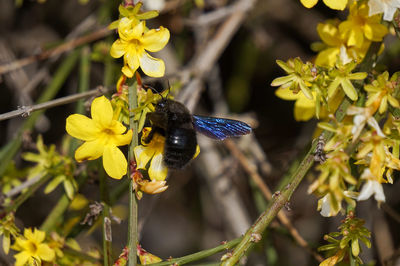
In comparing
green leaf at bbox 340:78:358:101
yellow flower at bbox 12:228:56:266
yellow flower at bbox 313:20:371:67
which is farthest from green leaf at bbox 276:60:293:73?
yellow flower at bbox 12:228:56:266

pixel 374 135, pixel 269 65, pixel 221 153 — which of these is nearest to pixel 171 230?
pixel 221 153

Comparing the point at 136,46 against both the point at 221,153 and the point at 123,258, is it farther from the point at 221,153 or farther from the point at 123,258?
the point at 221,153

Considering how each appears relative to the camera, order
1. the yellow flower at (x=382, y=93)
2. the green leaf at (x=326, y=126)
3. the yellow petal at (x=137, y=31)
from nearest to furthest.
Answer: the green leaf at (x=326, y=126) < the yellow flower at (x=382, y=93) < the yellow petal at (x=137, y=31)

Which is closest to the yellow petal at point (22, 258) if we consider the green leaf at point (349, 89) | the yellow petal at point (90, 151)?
the yellow petal at point (90, 151)

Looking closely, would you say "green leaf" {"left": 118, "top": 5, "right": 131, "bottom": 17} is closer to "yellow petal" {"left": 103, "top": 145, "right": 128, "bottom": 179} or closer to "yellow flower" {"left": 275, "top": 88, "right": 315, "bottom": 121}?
"yellow petal" {"left": 103, "top": 145, "right": 128, "bottom": 179}

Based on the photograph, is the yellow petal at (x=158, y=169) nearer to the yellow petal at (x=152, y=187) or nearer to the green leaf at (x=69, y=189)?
the yellow petal at (x=152, y=187)

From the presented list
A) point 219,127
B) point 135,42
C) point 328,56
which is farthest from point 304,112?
point 135,42
